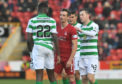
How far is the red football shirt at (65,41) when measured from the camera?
9895 millimetres

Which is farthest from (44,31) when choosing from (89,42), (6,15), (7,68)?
(6,15)

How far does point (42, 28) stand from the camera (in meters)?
9.05

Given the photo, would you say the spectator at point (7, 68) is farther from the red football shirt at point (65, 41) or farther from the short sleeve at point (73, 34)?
the short sleeve at point (73, 34)

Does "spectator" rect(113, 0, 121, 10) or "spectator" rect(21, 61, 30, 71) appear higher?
"spectator" rect(113, 0, 121, 10)

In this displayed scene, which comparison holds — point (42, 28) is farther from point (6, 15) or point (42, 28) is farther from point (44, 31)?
point (6, 15)

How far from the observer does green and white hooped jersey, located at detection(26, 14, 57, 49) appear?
29.7 ft

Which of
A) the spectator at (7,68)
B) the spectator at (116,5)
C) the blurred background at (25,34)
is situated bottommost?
the spectator at (7,68)

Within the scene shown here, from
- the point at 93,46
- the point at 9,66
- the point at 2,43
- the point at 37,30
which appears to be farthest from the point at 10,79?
the point at 37,30

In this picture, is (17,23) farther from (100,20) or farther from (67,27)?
(67,27)

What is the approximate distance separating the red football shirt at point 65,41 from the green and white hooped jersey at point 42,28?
86 cm

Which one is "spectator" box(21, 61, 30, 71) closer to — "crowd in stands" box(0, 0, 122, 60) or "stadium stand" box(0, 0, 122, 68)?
"crowd in stands" box(0, 0, 122, 60)

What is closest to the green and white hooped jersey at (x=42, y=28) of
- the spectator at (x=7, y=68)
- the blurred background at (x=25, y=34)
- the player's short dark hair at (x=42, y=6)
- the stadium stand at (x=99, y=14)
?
the player's short dark hair at (x=42, y=6)

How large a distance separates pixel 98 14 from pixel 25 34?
14.2ft

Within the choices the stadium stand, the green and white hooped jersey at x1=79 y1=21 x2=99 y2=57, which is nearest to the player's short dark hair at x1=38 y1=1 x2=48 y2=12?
the green and white hooped jersey at x1=79 y1=21 x2=99 y2=57
